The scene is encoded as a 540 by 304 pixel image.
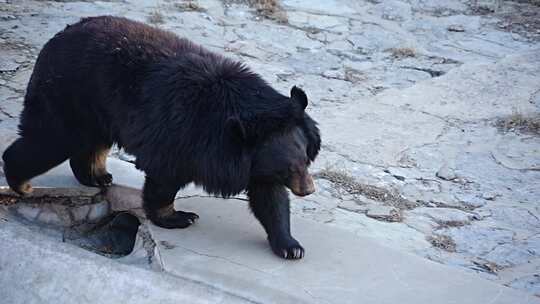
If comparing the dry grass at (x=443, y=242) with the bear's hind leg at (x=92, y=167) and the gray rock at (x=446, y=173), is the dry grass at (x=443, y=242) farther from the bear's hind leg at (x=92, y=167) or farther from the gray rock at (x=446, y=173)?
the bear's hind leg at (x=92, y=167)

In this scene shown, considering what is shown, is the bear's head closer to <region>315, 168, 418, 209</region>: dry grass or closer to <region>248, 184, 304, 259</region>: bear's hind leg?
<region>248, 184, 304, 259</region>: bear's hind leg

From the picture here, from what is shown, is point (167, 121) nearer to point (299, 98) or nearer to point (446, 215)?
point (299, 98)

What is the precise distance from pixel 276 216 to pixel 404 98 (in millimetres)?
2971

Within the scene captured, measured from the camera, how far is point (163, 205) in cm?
389

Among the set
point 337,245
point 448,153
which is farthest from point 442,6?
point 337,245

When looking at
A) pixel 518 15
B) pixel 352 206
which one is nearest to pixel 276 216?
pixel 352 206

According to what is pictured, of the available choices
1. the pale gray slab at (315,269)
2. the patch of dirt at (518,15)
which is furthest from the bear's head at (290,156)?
the patch of dirt at (518,15)

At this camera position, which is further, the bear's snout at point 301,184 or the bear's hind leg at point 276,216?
the bear's hind leg at point 276,216

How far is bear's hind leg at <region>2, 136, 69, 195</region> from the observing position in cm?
403

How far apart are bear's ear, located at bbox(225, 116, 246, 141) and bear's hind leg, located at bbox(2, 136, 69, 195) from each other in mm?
1040

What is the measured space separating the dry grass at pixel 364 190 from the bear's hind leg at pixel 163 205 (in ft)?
4.08

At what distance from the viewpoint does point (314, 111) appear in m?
6.08

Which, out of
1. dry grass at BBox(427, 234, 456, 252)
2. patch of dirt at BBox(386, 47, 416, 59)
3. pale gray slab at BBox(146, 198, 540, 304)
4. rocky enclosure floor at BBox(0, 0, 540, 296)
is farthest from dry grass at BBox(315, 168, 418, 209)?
patch of dirt at BBox(386, 47, 416, 59)

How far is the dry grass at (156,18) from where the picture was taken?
7559mm
